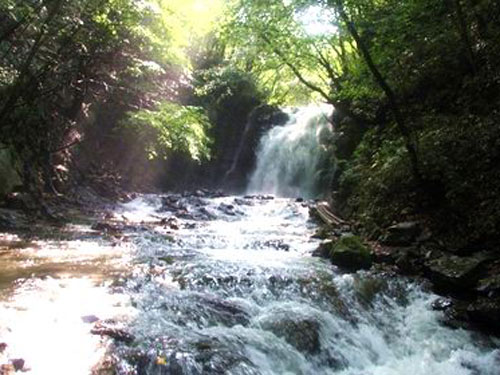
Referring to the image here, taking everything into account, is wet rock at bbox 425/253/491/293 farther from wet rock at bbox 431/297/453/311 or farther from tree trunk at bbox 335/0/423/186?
tree trunk at bbox 335/0/423/186

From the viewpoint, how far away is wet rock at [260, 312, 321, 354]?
5680 millimetres

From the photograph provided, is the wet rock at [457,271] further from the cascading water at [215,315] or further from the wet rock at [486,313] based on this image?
the wet rock at [486,313]

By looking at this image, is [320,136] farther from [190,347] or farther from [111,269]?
[190,347]

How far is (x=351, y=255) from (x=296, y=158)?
1532cm

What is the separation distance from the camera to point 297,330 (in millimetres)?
5883

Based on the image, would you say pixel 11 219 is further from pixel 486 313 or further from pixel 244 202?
pixel 244 202

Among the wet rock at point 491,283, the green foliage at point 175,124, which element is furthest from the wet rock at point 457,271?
the green foliage at point 175,124

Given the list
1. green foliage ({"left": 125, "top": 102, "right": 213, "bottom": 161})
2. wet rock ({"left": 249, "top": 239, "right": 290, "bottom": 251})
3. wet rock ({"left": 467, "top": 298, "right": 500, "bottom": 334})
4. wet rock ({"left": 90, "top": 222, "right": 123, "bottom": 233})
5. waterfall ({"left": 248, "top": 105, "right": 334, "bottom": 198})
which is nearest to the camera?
wet rock ({"left": 467, "top": 298, "right": 500, "bottom": 334})

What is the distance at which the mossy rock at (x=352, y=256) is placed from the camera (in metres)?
8.80

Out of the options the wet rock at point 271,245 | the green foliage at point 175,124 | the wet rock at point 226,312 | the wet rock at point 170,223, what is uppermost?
the green foliage at point 175,124

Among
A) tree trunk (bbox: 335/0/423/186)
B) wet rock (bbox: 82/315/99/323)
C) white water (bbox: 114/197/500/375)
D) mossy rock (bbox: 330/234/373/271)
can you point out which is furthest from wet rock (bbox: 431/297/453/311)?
wet rock (bbox: 82/315/99/323)

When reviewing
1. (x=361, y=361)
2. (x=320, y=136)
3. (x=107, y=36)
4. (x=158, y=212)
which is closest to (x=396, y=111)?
(x=361, y=361)

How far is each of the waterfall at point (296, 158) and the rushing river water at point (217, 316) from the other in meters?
13.3

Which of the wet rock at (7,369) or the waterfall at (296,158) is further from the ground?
the waterfall at (296,158)
